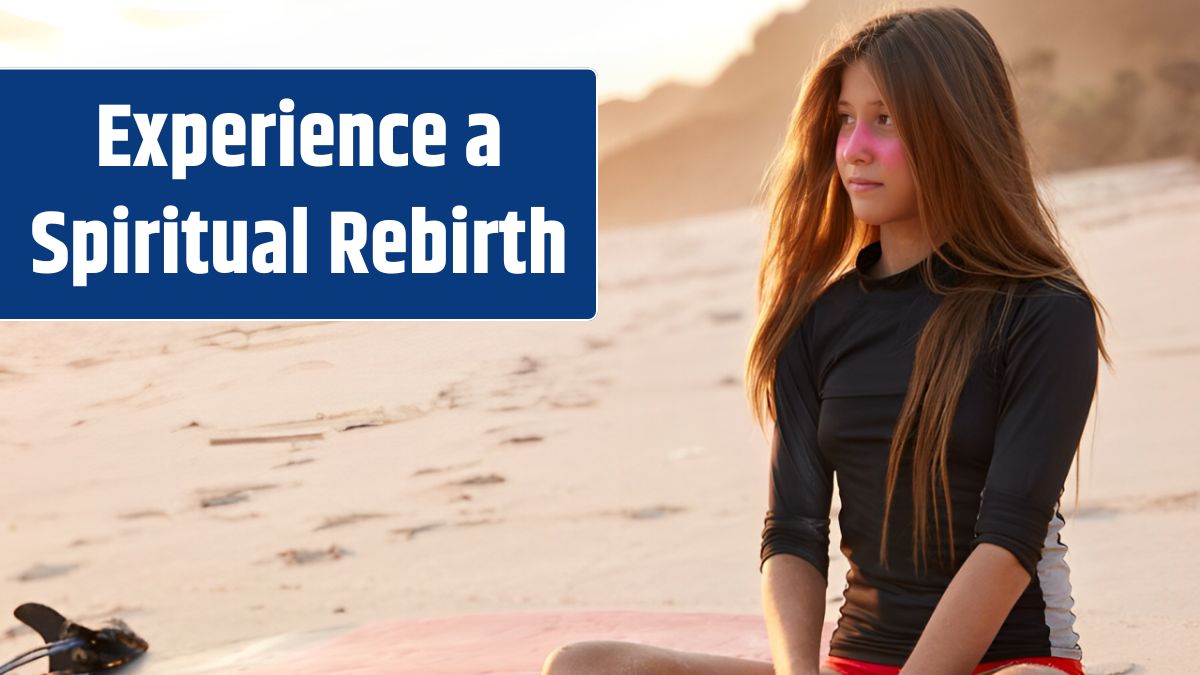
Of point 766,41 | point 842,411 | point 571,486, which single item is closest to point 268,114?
point 571,486

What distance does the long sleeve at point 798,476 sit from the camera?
1764 mm

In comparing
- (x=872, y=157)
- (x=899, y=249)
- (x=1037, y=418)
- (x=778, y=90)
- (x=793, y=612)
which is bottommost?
(x=793, y=612)

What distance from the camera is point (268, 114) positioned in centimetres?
336

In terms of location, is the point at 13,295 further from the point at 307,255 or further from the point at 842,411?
the point at 842,411

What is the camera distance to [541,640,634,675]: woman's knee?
5.27ft

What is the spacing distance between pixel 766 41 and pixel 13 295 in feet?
104

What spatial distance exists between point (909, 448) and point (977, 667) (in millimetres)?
254

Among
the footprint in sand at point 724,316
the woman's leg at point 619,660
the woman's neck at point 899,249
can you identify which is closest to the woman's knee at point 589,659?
the woman's leg at point 619,660

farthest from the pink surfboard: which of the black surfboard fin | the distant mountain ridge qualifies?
the distant mountain ridge

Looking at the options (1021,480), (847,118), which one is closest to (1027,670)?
(1021,480)

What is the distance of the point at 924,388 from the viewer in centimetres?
163

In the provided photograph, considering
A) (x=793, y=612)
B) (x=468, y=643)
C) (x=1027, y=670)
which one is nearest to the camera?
(x=1027, y=670)

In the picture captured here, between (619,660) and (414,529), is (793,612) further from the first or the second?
(414,529)

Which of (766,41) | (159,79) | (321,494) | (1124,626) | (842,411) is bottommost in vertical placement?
(1124,626)
